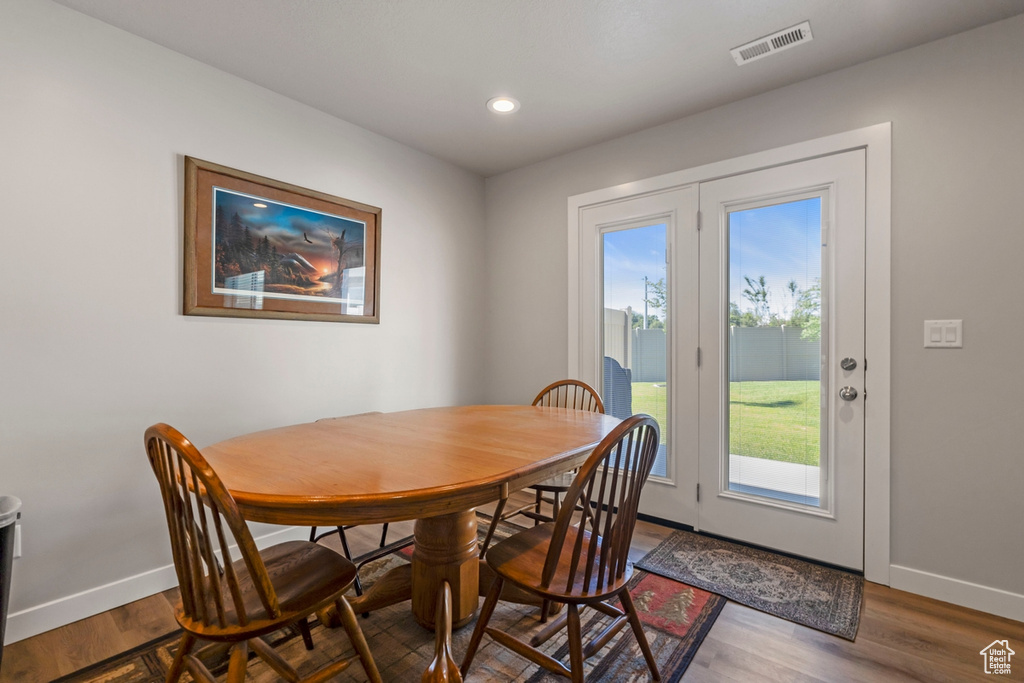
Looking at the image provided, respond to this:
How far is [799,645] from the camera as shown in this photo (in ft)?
5.67

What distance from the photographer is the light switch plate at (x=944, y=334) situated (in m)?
2.03

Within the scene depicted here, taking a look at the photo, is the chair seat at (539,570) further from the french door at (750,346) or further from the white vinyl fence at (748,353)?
the white vinyl fence at (748,353)

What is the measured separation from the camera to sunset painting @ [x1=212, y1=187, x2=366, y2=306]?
2354 mm

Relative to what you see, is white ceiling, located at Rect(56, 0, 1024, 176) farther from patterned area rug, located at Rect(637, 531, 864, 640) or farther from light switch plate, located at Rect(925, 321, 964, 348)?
patterned area rug, located at Rect(637, 531, 864, 640)

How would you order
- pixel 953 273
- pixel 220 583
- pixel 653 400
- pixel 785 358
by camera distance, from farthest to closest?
1. pixel 653 400
2. pixel 785 358
3. pixel 953 273
4. pixel 220 583

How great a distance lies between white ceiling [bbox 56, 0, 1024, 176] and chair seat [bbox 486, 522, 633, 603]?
202cm

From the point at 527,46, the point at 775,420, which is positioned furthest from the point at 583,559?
the point at 527,46

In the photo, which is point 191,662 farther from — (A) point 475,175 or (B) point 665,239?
(A) point 475,175

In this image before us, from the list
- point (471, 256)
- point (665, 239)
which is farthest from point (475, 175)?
point (665, 239)

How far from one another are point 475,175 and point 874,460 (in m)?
3.17

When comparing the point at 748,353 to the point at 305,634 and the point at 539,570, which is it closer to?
the point at 539,570

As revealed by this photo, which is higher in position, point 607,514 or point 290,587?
point 607,514

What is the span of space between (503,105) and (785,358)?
6.78ft

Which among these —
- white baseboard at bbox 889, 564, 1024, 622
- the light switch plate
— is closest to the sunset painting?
the light switch plate
